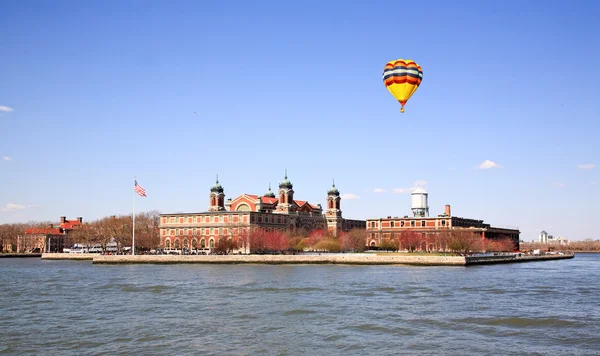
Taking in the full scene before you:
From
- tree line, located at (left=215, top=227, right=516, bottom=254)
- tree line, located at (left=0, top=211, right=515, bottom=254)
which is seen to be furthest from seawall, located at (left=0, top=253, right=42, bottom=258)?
tree line, located at (left=215, top=227, right=516, bottom=254)

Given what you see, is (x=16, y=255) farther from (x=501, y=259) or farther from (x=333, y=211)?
(x=501, y=259)

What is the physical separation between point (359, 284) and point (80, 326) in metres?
29.6

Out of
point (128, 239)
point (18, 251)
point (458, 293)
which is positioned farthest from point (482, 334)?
point (18, 251)

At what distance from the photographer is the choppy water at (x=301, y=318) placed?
100 ft

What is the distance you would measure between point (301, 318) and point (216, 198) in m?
112

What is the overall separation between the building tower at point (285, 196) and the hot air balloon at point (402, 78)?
8895cm

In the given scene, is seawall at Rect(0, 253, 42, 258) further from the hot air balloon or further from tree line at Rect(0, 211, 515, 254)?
the hot air balloon

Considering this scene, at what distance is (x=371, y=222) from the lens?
6452 inches

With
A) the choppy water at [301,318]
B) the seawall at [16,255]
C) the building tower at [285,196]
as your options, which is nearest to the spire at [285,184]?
the building tower at [285,196]

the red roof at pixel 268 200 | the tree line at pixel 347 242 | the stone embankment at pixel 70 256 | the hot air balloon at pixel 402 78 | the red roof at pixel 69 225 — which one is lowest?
the stone embankment at pixel 70 256

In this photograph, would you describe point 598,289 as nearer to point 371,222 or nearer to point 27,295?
point 27,295

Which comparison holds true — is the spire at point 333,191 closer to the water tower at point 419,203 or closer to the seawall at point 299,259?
the water tower at point 419,203

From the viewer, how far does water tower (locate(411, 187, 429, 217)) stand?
16325 cm

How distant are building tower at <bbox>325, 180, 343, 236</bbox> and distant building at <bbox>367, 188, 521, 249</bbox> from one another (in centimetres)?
841
